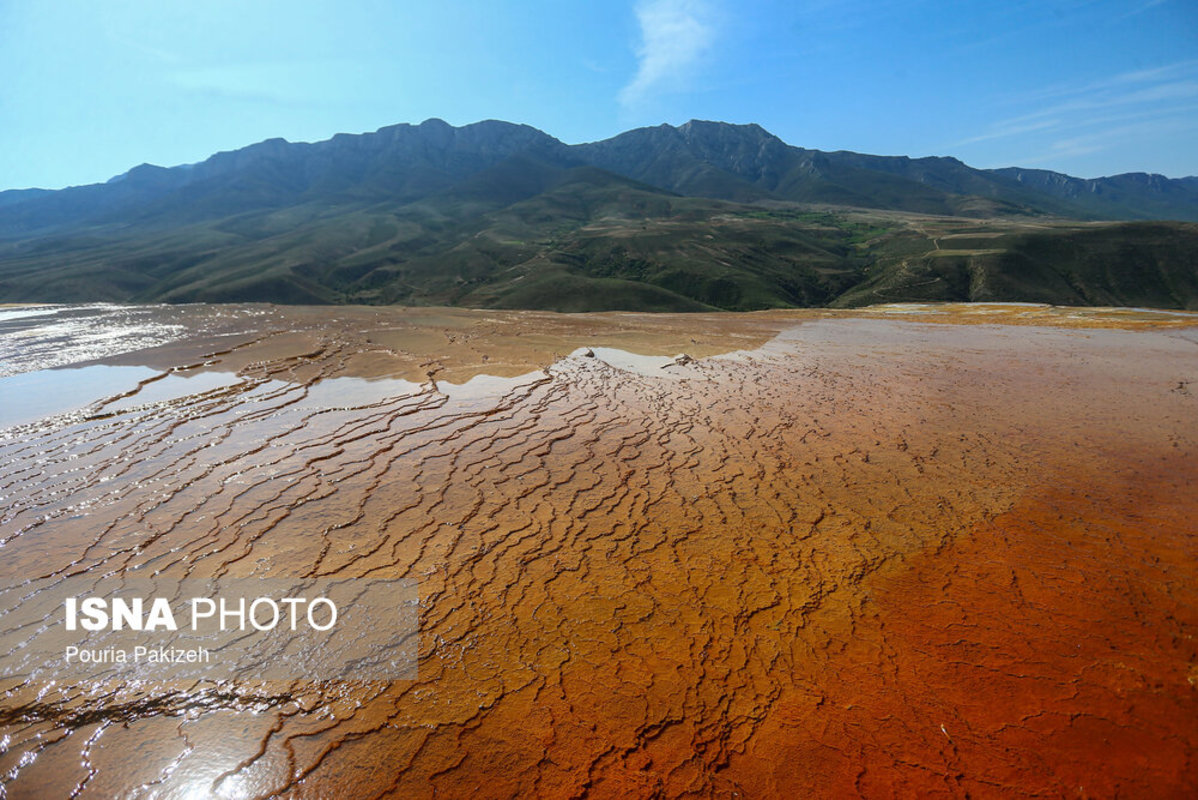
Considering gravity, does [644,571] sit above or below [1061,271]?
below

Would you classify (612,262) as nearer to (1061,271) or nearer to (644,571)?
(1061,271)

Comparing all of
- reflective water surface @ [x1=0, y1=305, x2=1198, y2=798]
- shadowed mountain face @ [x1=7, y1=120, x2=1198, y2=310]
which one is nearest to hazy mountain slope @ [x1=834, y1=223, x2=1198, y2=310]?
shadowed mountain face @ [x1=7, y1=120, x2=1198, y2=310]

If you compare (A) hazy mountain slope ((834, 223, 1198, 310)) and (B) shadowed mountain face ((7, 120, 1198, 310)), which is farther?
(B) shadowed mountain face ((7, 120, 1198, 310))

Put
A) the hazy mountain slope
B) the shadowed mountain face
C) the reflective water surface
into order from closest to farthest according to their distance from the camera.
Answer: the reflective water surface
the hazy mountain slope
the shadowed mountain face

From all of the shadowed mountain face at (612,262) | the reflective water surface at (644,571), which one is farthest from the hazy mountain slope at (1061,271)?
the reflective water surface at (644,571)

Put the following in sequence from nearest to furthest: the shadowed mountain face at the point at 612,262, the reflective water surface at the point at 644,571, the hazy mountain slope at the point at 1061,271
Result: the reflective water surface at the point at 644,571 → the hazy mountain slope at the point at 1061,271 → the shadowed mountain face at the point at 612,262

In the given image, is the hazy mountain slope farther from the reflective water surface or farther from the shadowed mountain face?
the reflective water surface

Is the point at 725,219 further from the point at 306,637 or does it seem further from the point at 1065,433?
the point at 306,637

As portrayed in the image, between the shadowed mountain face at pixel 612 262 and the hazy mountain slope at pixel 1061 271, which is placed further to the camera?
the shadowed mountain face at pixel 612 262

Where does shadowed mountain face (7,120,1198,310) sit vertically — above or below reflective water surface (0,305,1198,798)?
above

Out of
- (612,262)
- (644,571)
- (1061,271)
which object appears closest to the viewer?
(644,571)

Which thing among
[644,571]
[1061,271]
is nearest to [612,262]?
[1061,271]

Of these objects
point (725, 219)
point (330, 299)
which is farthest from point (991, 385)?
point (725, 219)

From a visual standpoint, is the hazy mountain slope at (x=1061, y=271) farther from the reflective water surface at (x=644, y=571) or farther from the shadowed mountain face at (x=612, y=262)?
the reflective water surface at (x=644, y=571)
